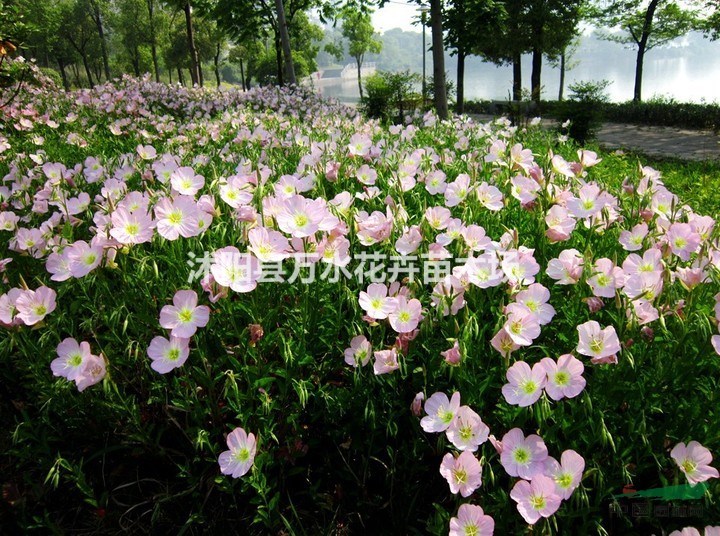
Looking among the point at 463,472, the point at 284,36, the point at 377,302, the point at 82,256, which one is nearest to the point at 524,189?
the point at 377,302

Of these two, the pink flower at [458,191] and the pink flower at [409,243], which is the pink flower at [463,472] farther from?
the pink flower at [458,191]

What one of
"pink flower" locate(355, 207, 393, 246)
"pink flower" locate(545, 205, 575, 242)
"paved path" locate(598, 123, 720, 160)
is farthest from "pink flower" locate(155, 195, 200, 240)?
"paved path" locate(598, 123, 720, 160)

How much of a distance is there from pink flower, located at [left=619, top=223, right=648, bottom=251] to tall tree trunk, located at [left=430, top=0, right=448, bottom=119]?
26.4ft

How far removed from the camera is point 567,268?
61.8 inches

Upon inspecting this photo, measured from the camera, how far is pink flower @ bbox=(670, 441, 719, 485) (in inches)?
46.0

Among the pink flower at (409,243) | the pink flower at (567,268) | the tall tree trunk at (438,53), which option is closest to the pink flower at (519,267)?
the pink flower at (567,268)

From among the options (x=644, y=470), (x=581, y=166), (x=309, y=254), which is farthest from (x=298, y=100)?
(x=644, y=470)

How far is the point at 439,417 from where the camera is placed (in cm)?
130

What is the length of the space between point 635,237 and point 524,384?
88cm

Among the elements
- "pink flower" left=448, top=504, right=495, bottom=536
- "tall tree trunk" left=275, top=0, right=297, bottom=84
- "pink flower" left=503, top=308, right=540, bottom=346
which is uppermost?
"tall tree trunk" left=275, top=0, right=297, bottom=84

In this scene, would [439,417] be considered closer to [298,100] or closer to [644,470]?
[644,470]

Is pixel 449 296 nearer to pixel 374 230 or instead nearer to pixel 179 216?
pixel 374 230

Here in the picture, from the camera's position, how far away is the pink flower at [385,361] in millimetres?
1399

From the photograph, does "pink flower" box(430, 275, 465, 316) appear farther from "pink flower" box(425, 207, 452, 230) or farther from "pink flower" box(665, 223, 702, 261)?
"pink flower" box(665, 223, 702, 261)
